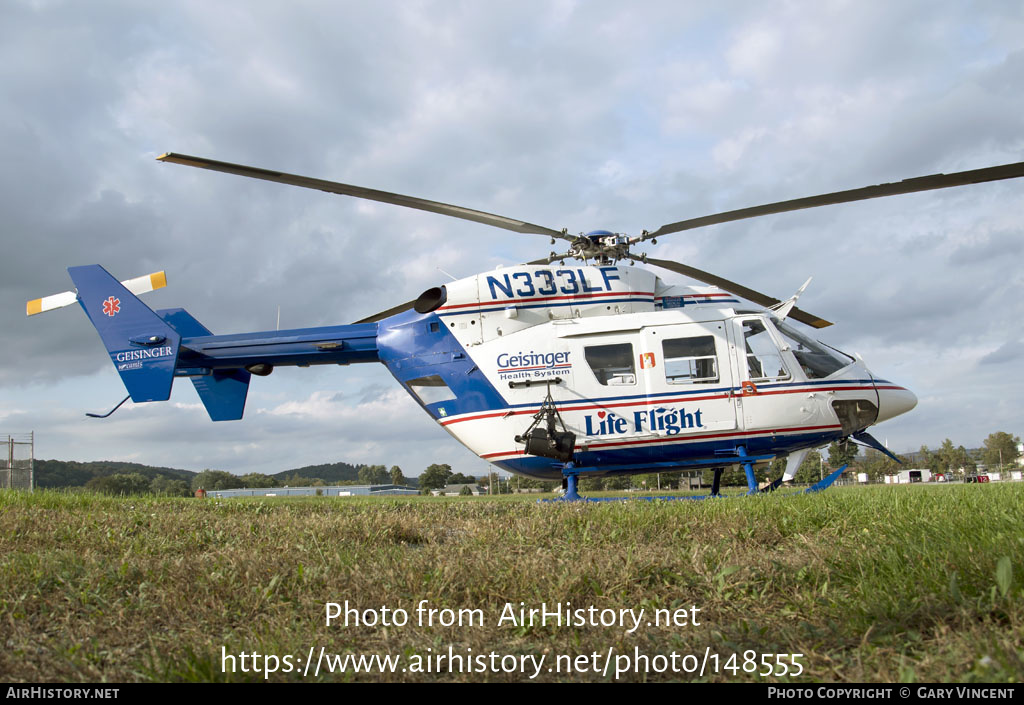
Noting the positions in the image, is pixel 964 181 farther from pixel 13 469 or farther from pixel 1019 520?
pixel 13 469

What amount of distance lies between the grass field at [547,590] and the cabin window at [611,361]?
477 cm

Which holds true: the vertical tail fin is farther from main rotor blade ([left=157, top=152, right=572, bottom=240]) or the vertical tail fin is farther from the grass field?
the grass field

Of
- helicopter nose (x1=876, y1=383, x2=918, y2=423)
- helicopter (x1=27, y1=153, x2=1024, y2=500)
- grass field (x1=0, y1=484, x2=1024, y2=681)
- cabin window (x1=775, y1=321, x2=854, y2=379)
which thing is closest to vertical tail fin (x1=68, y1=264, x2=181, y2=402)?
helicopter (x1=27, y1=153, x2=1024, y2=500)

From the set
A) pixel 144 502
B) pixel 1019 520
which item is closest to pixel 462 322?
pixel 144 502

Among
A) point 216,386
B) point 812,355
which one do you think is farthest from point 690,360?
point 216,386

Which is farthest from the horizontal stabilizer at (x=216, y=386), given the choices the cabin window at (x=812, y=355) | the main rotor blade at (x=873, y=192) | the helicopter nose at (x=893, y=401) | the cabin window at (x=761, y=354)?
the helicopter nose at (x=893, y=401)

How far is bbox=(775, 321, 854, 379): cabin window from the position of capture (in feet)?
33.8

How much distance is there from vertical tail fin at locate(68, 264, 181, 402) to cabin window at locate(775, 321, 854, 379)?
419 inches

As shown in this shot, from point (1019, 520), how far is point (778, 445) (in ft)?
20.9

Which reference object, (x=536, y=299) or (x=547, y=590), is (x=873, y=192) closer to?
(x=536, y=299)

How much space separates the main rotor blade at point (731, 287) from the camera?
11258 mm

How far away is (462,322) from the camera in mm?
10555

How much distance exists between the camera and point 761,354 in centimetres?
1020

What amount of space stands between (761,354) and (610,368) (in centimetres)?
244
